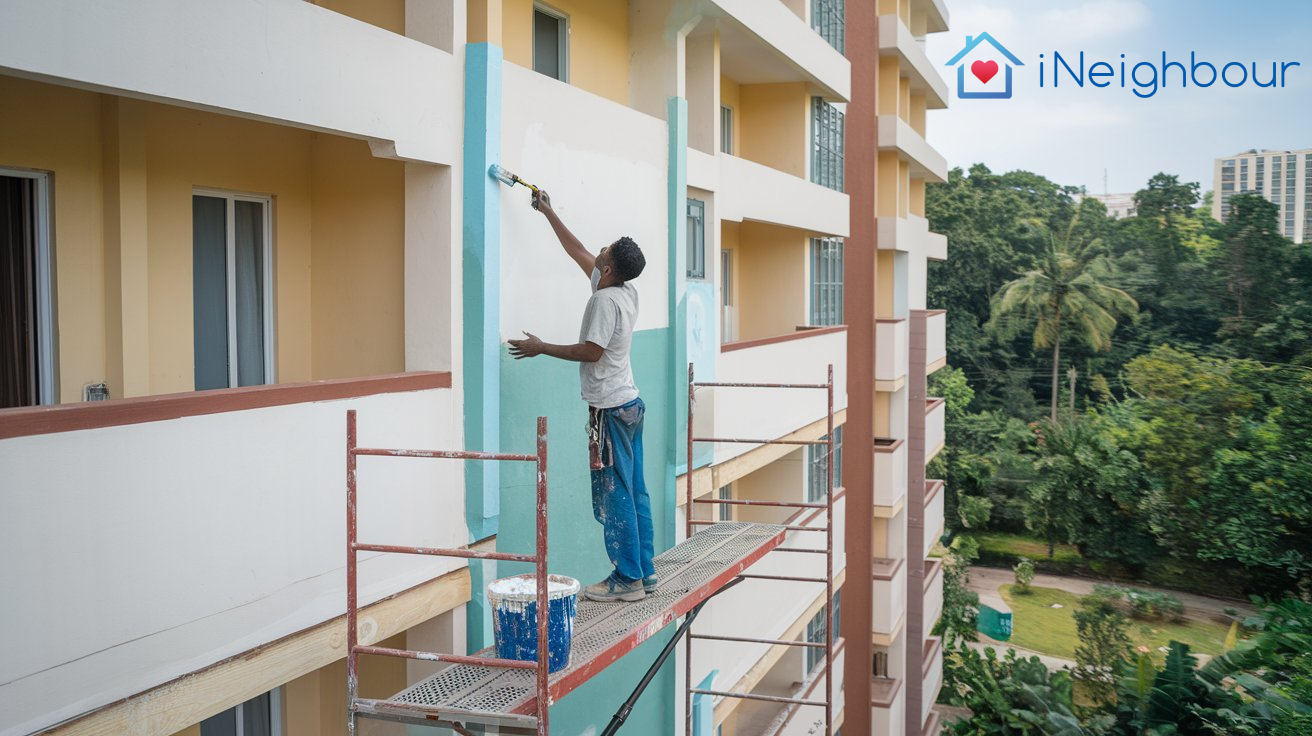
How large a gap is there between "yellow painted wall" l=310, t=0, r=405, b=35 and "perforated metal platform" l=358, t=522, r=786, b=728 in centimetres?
429

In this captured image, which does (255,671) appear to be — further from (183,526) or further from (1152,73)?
(1152,73)

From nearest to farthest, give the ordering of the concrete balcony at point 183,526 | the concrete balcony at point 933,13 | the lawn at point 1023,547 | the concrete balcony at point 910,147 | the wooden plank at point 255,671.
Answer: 1. the concrete balcony at point 183,526
2. the wooden plank at point 255,671
3. the concrete balcony at point 910,147
4. the concrete balcony at point 933,13
5. the lawn at point 1023,547

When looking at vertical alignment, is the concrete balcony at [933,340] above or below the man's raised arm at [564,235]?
below

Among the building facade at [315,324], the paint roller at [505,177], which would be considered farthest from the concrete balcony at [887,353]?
the paint roller at [505,177]

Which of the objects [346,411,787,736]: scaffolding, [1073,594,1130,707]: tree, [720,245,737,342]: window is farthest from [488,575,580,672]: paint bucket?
[1073,594,1130,707]: tree

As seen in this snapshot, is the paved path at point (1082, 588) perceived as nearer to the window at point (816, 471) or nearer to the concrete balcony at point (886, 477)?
the concrete balcony at point (886, 477)

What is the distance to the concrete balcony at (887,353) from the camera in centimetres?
2173

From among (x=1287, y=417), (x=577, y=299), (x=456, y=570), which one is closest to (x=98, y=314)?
(x=456, y=570)

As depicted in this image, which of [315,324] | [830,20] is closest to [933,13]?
[830,20]

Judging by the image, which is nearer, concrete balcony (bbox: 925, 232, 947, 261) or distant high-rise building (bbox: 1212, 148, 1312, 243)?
concrete balcony (bbox: 925, 232, 947, 261)

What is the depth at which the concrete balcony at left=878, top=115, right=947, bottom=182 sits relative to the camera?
2273cm

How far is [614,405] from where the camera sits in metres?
7.34

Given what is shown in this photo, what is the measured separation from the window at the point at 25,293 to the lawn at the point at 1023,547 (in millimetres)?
42254

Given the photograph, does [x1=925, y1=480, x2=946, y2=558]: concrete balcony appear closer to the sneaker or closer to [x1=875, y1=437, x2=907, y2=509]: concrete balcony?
[x1=875, y1=437, x2=907, y2=509]: concrete balcony
